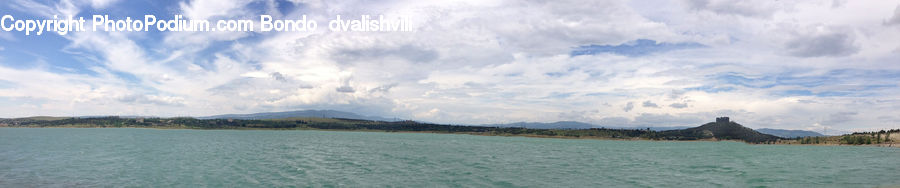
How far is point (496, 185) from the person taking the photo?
53938mm

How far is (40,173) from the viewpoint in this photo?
61500mm

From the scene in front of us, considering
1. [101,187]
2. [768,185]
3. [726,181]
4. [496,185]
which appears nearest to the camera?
[101,187]

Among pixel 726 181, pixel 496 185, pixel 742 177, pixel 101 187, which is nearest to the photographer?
pixel 101 187

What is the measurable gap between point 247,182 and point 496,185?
32.9m

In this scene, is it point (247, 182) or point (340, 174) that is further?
point (340, 174)

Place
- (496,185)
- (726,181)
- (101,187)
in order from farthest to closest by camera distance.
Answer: (726,181), (496,185), (101,187)

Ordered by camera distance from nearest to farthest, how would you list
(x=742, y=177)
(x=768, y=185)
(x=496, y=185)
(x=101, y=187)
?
(x=101, y=187)
(x=496, y=185)
(x=768, y=185)
(x=742, y=177)

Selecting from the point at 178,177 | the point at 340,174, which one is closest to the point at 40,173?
the point at 178,177

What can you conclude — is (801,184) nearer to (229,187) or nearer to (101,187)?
(229,187)

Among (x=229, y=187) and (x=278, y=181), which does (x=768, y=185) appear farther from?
(x=229, y=187)

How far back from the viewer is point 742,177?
67.0 m

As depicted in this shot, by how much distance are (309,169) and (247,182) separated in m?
15.3

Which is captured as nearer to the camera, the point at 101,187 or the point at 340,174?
the point at 101,187

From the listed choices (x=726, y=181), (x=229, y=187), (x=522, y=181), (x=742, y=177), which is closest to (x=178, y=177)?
(x=229, y=187)
